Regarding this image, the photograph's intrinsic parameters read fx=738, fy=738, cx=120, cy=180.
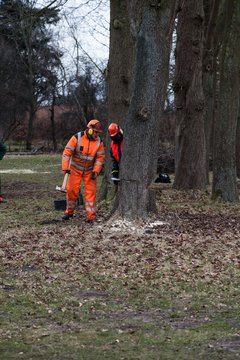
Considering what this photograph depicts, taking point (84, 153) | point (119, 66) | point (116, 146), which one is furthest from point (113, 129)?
point (119, 66)

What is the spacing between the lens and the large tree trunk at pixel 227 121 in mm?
17188

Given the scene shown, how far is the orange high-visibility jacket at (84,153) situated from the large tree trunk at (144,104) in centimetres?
114

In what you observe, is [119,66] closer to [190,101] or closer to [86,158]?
[86,158]

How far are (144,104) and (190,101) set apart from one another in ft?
24.3

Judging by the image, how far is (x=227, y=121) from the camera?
17188 millimetres

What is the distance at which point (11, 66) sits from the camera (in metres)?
51.2

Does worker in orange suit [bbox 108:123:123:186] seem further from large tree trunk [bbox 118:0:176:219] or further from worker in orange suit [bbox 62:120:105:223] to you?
large tree trunk [bbox 118:0:176:219]

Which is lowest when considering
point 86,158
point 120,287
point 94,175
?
point 120,287

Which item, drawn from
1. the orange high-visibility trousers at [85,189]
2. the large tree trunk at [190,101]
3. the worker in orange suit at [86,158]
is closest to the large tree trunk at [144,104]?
the orange high-visibility trousers at [85,189]

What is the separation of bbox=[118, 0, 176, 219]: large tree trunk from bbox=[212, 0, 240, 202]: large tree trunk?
4.56 meters

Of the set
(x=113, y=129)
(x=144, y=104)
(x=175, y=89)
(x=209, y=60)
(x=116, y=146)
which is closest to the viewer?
(x=144, y=104)

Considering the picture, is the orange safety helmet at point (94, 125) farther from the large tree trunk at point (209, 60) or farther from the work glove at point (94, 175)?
the large tree trunk at point (209, 60)

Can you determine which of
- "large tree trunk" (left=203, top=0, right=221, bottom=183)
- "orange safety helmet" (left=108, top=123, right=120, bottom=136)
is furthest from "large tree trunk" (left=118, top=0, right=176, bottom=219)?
"large tree trunk" (left=203, top=0, right=221, bottom=183)

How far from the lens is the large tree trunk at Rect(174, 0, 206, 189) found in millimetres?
19906
